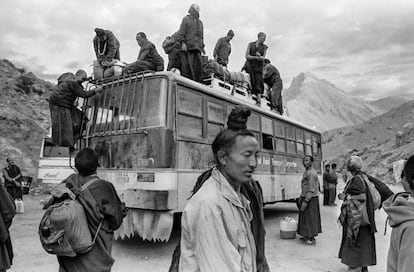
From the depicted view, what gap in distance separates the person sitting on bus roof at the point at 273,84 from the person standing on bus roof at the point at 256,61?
1.62ft

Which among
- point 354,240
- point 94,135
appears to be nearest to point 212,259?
point 354,240

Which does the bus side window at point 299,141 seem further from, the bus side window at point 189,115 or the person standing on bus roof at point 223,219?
the person standing on bus roof at point 223,219

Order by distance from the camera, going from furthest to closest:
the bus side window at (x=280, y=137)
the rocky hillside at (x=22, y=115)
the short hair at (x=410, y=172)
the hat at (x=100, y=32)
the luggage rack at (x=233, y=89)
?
the rocky hillside at (x=22, y=115) → the bus side window at (x=280, y=137) → the luggage rack at (x=233, y=89) → the hat at (x=100, y=32) → the short hair at (x=410, y=172)

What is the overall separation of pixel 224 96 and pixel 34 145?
2420cm

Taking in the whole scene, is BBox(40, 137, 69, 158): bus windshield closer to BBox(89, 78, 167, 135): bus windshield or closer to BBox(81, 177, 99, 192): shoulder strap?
BBox(89, 78, 167, 135): bus windshield

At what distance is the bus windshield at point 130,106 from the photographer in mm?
6359

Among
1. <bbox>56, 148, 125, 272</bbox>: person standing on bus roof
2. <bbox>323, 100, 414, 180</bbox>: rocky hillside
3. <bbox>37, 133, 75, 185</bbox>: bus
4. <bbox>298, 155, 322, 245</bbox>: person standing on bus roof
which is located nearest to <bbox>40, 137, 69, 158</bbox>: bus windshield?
<bbox>37, 133, 75, 185</bbox>: bus

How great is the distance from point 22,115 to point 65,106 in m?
27.0

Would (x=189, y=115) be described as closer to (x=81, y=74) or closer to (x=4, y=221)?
(x=81, y=74)

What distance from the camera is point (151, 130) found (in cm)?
624

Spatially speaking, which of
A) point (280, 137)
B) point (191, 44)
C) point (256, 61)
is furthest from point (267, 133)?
point (191, 44)

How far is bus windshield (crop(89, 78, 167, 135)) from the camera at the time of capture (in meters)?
6.36

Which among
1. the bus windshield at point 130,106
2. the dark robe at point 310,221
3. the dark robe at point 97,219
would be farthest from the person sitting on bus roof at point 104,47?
the dark robe at point 310,221

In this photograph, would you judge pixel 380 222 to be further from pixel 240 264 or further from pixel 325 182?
pixel 240 264
